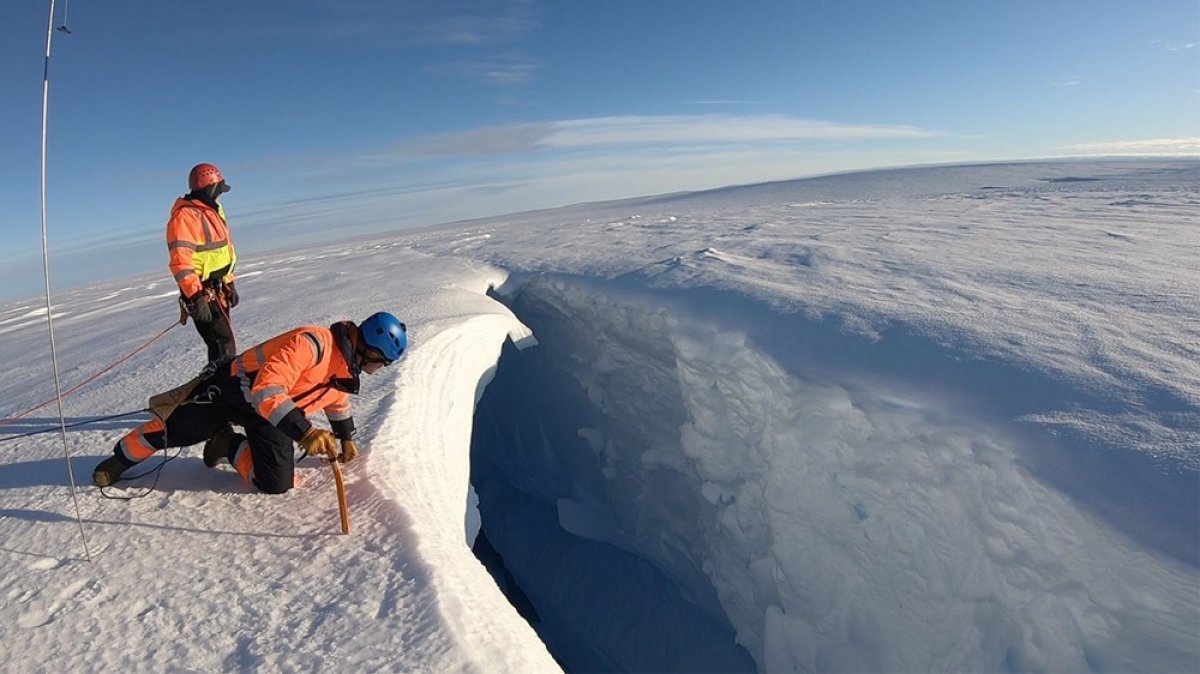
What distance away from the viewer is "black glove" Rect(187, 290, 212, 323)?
11.5ft

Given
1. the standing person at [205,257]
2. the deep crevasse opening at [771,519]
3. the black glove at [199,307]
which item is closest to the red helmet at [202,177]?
the standing person at [205,257]

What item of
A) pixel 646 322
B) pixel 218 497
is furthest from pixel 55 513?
pixel 646 322

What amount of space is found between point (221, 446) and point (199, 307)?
1.23 m

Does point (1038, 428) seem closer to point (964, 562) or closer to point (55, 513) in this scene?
point (964, 562)

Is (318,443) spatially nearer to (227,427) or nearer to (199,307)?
(227,427)

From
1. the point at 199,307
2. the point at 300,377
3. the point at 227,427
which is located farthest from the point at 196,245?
the point at 300,377

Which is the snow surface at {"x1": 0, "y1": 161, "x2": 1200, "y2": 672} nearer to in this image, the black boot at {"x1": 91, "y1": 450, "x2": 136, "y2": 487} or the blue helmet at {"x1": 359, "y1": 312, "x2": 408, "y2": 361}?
the black boot at {"x1": 91, "y1": 450, "x2": 136, "y2": 487}

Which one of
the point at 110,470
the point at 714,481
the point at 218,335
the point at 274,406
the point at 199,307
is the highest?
the point at 199,307

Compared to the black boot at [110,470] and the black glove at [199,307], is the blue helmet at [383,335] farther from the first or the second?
the black glove at [199,307]

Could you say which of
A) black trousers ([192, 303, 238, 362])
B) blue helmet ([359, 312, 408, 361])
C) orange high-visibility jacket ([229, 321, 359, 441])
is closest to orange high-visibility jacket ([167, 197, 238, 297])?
black trousers ([192, 303, 238, 362])

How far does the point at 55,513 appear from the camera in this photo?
240 cm

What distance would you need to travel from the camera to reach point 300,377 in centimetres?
261

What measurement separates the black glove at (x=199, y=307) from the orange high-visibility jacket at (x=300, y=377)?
1106 mm

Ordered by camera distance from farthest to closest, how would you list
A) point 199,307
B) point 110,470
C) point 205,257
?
point 205,257, point 199,307, point 110,470
